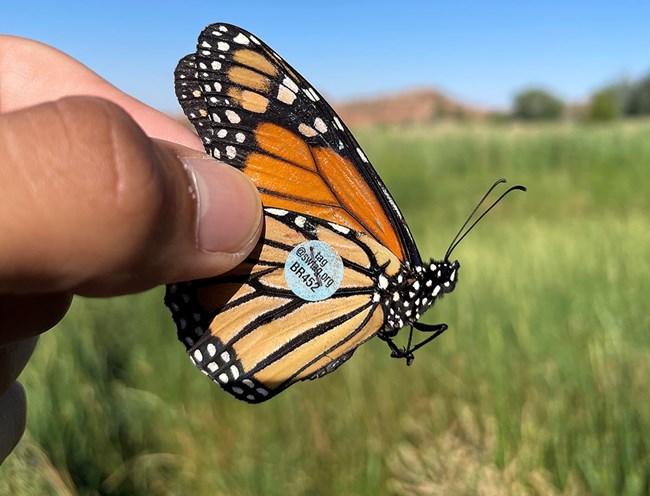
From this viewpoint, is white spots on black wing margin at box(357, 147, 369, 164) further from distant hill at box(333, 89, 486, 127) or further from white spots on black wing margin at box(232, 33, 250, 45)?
distant hill at box(333, 89, 486, 127)

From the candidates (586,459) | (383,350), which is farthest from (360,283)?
(383,350)

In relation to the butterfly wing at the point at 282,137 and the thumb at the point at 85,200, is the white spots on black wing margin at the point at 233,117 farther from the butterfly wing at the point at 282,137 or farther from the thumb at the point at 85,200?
the thumb at the point at 85,200

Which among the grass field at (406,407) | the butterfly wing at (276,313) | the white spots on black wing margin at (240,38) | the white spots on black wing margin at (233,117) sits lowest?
the grass field at (406,407)

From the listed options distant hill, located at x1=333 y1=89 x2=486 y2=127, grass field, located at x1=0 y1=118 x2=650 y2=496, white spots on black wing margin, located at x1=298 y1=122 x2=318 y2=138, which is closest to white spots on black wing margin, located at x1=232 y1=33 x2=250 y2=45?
white spots on black wing margin, located at x1=298 y1=122 x2=318 y2=138

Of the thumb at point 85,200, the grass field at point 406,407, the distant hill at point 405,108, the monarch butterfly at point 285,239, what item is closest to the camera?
the thumb at point 85,200

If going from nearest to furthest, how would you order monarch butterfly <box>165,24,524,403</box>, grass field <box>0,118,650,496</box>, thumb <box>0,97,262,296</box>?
thumb <box>0,97,262,296</box>, monarch butterfly <box>165,24,524,403</box>, grass field <box>0,118,650,496</box>

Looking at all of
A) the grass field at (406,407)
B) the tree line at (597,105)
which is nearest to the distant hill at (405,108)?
the tree line at (597,105)

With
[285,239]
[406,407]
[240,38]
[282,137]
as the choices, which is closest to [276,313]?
[285,239]
